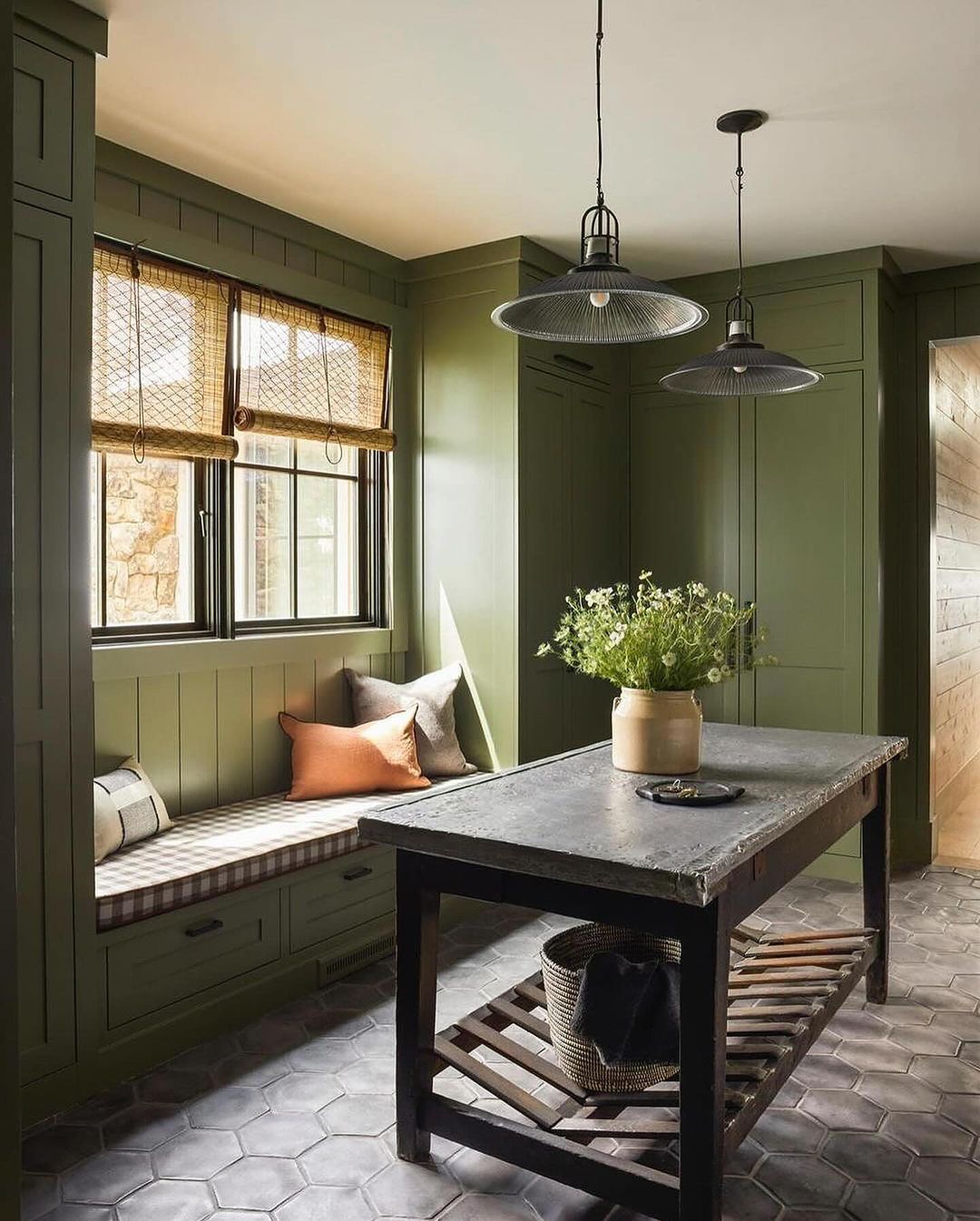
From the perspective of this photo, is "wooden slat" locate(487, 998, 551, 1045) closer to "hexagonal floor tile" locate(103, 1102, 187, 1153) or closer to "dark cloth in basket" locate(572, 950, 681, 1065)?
"dark cloth in basket" locate(572, 950, 681, 1065)

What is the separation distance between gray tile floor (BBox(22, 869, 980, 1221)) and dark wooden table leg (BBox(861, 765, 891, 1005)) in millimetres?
91

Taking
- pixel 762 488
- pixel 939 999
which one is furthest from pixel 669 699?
pixel 762 488

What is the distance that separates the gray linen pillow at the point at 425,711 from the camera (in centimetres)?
427

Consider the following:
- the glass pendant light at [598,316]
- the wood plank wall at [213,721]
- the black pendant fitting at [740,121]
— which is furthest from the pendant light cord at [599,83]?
the wood plank wall at [213,721]

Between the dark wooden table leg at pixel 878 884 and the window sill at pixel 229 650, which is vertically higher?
the window sill at pixel 229 650

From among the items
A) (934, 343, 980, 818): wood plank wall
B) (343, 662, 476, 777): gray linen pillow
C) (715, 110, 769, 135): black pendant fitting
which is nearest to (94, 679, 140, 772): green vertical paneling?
(343, 662, 476, 777): gray linen pillow

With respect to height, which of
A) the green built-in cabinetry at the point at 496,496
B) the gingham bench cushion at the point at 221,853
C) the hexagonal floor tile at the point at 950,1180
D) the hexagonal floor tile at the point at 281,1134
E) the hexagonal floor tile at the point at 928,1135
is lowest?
the hexagonal floor tile at the point at 950,1180

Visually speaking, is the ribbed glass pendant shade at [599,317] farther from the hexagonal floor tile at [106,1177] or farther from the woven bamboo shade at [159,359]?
the hexagonal floor tile at [106,1177]

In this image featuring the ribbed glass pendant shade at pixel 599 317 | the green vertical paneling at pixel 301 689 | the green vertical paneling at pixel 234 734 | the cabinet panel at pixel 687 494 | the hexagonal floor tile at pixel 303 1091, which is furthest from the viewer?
the cabinet panel at pixel 687 494

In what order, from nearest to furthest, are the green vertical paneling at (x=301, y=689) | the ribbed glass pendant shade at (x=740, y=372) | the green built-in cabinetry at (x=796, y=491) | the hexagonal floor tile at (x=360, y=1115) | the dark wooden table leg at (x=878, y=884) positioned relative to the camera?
the hexagonal floor tile at (x=360, y=1115)
the ribbed glass pendant shade at (x=740, y=372)
the dark wooden table leg at (x=878, y=884)
the green vertical paneling at (x=301, y=689)
the green built-in cabinetry at (x=796, y=491)

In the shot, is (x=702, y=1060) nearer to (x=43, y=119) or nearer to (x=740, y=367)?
(x=740, y=367)

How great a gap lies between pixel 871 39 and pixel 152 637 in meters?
2.95

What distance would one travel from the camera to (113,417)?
341 centimetres

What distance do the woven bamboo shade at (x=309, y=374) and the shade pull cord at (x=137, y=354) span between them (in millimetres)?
442
